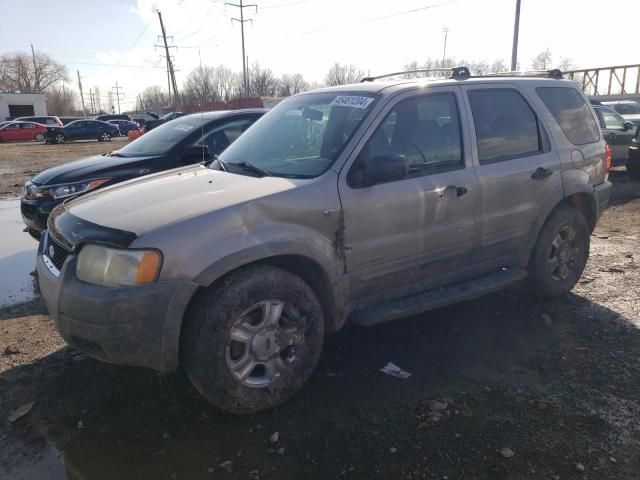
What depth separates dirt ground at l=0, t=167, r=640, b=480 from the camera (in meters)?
2.54

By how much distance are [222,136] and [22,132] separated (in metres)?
35.5

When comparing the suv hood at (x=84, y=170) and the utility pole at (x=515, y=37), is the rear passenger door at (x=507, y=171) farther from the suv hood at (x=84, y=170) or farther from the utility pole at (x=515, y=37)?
the utility pole at (x=515, y=37)

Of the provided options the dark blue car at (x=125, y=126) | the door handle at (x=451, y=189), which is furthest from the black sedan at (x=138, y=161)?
the dark blue car at (x=125, y=126)

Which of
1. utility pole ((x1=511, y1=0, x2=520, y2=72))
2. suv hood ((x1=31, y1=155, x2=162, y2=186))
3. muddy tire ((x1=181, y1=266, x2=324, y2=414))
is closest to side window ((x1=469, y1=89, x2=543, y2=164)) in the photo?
muddy tire ((x1=181, y1=266, x2=324, y2=414))

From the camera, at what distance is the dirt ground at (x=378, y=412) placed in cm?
254

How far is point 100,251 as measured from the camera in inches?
105

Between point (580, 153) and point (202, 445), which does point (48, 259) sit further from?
point (580, 153)

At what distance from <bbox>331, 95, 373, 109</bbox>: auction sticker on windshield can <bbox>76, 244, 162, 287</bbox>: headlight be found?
178 cm

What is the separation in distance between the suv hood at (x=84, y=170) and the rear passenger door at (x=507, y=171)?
399 cm

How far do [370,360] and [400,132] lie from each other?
1.67 metres

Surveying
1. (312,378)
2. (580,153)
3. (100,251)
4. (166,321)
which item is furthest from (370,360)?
(580,153)

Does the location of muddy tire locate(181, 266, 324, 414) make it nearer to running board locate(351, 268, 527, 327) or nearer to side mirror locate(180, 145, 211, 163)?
running board locate(351, 268, 527, 327)

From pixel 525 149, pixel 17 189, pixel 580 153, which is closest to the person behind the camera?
pixel 525 149

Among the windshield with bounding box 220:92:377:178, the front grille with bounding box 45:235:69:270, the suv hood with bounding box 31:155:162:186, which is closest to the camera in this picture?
the front grille with bounding box 45:235:69:270
